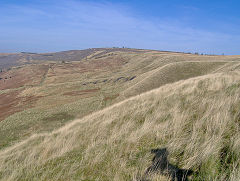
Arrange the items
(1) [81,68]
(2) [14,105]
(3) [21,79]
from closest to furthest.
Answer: (2) [14,105]
(3) [21,79]
(1) [81,68]

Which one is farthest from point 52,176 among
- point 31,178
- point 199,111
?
point 199,111

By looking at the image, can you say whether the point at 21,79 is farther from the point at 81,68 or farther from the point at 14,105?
the point at 14,105

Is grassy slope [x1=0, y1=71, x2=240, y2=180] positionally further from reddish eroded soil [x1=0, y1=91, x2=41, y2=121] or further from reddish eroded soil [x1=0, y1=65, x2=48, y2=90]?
reddish eroded soil [x1=0, y1=65, x2=48, y2=90]

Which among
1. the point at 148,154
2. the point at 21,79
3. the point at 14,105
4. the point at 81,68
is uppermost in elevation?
the point at 148,154

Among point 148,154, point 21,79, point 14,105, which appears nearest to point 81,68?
point 21,79

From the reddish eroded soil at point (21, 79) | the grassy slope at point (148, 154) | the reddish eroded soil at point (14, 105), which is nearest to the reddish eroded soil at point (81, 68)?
the reddish eroded soil at point (21, 79)

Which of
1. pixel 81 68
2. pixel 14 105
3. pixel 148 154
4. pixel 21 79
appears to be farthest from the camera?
pixel 81 68

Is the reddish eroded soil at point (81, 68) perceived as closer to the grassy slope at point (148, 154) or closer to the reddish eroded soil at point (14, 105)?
the reddish eroded soil at point (14, 105)

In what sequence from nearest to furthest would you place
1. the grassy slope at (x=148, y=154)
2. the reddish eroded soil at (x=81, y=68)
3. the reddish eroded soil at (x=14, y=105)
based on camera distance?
the grassy slope at (x=148, y=154) → the reddish eroded soil at (x=14, y=105) → the reddish eroded soil at (x=81, y=68)

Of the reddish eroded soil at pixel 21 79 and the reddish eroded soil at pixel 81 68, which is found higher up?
the reddish eroded soil at pixel 81 68

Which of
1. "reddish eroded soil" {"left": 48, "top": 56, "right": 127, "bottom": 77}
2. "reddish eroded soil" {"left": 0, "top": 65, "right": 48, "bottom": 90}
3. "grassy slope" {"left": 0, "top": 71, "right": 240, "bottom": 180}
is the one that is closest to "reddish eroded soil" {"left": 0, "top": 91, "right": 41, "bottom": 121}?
"reddish eroded soil" {"left": 0, "top": 65, "right": 48, "bottom": 90}

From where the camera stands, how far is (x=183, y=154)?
3062mm

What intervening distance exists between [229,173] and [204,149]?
0.51 metres

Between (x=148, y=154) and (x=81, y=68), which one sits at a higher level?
(x=148, y=154)
